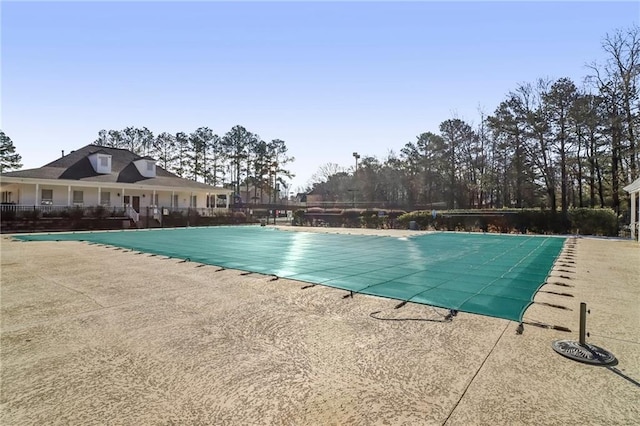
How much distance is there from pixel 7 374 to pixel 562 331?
4731mm

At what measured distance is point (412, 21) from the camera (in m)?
8.38

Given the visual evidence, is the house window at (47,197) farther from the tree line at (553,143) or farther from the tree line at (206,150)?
the tree line at (553,143)

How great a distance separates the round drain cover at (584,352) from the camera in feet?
8.65

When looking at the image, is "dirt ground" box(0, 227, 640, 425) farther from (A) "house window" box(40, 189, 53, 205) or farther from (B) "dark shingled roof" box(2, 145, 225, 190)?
(B) "dark shingled roof" box(2, 145, 225, 190)

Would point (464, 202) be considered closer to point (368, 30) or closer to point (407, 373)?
point (368, 30)

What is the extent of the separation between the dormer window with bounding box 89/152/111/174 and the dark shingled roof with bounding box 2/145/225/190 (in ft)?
0.99

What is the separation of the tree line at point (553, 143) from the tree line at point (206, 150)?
2081 centimetres

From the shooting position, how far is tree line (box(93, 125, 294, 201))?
41.1 metres

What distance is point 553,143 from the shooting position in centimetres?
2177

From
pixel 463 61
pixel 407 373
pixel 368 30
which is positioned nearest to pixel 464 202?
pixel 463 61

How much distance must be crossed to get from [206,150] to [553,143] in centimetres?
3536

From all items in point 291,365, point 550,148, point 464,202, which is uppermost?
point 550,148

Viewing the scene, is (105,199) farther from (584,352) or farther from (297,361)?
(584,352)

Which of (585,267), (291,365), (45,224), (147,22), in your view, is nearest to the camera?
(291,365)
